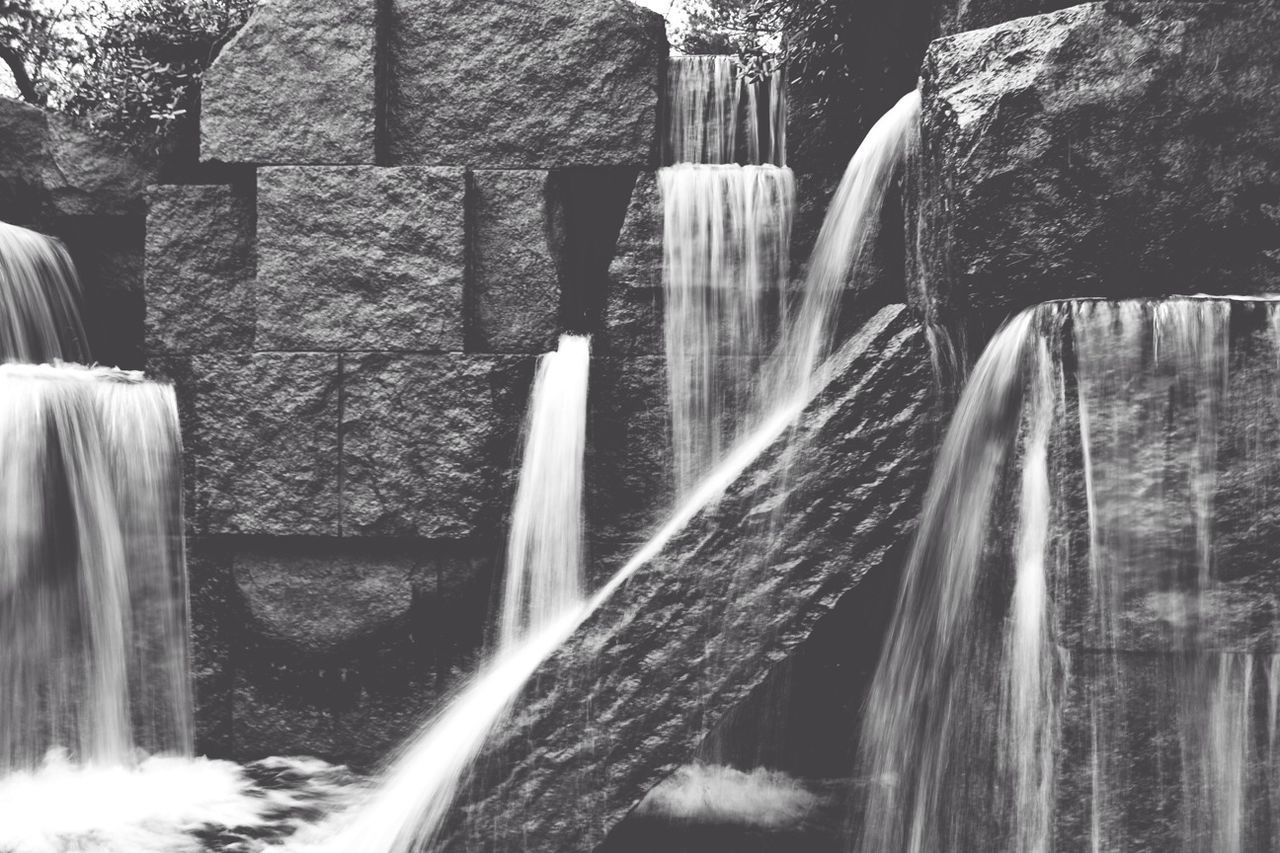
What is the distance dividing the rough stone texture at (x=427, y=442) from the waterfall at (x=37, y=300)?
177cm

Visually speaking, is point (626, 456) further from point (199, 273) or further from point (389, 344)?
point (199, 273)

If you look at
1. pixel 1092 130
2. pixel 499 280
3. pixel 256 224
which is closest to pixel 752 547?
pixel 1092 130

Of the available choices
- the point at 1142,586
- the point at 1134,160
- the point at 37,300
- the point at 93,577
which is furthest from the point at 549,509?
the point at 37,300

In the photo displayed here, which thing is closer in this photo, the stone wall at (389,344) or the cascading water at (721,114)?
the stone wall at (389,344)

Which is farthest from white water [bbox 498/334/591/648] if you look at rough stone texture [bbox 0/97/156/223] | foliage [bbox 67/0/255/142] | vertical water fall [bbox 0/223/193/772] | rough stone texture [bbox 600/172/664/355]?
rough stone texture [bbox 0/97/156/223]

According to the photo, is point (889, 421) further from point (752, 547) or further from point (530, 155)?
point (530, 155)

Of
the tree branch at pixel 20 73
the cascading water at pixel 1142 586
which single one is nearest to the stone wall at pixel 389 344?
the cascading water at pixel 1142 586

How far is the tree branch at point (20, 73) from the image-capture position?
24.2 ft

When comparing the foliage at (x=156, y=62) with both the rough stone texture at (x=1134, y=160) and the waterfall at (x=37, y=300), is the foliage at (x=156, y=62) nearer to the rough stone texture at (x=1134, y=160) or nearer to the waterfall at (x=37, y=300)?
the waterfall at (x=37, y=300)

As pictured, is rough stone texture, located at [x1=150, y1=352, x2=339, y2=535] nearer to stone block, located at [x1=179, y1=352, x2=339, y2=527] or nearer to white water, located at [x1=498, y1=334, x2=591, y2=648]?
stone block, located at [x1=179, y1=352, x2=339, y2=527]

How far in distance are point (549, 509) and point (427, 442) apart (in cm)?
60

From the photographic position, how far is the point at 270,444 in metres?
4.10

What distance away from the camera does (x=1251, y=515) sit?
2.25m

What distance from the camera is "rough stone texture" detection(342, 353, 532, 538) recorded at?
4.05m
